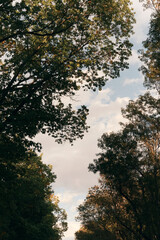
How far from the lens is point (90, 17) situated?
1411cm

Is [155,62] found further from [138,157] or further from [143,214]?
[143,214]

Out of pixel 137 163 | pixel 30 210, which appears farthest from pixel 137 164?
pixel 30 210

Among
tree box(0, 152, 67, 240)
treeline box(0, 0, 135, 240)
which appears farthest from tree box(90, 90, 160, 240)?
treeline box(0, 0, 135, 240)

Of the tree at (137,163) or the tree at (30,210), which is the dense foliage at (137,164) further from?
the tree at (30,210)

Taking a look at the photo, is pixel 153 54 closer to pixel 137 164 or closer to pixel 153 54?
pixel 153 54

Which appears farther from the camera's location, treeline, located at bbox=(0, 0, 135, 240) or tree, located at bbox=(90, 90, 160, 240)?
tree, located at bbox=(90, 90, 160, 240)

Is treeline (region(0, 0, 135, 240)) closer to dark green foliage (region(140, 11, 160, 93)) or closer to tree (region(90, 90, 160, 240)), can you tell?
dark green foliage (region(140, 11, 160, 93))

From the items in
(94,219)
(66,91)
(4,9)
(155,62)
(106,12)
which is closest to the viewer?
(4,9)

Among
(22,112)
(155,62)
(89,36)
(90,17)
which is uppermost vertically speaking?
(155,62)

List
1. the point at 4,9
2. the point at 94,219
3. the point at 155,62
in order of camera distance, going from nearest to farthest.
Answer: the point at 4,9 < the point at 155,62 < the point at 94,219

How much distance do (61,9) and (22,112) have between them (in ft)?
20.3

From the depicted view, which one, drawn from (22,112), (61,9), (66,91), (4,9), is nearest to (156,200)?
(66,91)

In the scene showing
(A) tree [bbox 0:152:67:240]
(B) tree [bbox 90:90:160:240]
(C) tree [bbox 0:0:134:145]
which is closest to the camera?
(C) tree [bbox 0:0:134:145]

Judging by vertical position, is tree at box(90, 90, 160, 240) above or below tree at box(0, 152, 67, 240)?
above
